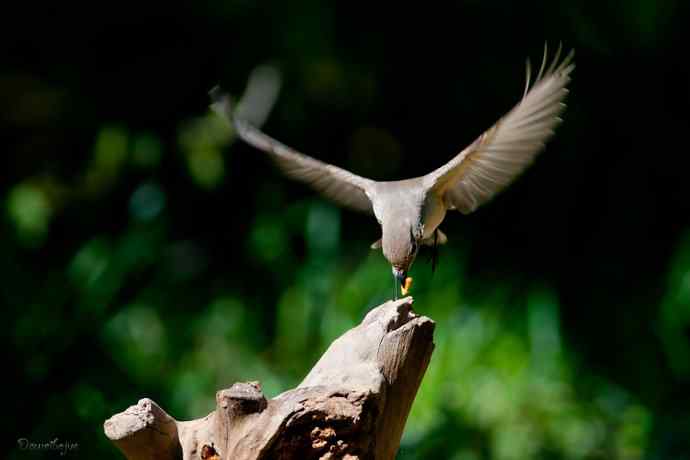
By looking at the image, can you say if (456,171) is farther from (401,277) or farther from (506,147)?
(401,277)

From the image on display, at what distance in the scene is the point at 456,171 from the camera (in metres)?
2.37

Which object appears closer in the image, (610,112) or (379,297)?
(379,297)

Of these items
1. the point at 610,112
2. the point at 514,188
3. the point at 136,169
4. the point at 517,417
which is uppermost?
the point at 610,112

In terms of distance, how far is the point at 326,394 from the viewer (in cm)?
174

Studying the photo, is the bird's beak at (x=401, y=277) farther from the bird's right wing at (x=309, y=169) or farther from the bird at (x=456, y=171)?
the bird's right wing at (x=309, y=169)

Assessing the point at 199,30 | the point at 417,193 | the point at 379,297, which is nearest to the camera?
the point at 417,193

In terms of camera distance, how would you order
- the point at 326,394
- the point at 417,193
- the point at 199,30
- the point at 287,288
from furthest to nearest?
the point at 199,30
the point at 287,288
the point at 417,193
the point at 326,394

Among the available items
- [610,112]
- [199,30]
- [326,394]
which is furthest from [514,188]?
[326,394]

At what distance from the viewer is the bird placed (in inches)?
87.9

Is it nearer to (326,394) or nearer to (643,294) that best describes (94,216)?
(643,294)

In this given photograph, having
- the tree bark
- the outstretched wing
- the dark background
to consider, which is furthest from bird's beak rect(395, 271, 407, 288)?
the dark background

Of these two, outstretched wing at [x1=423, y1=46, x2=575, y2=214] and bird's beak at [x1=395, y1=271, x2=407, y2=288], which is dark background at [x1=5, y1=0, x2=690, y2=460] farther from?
bird's beak at [x1=395, y1=271, x2=407, y2=288]

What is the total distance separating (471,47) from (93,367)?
1.79 metres

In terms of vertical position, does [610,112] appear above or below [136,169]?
above
